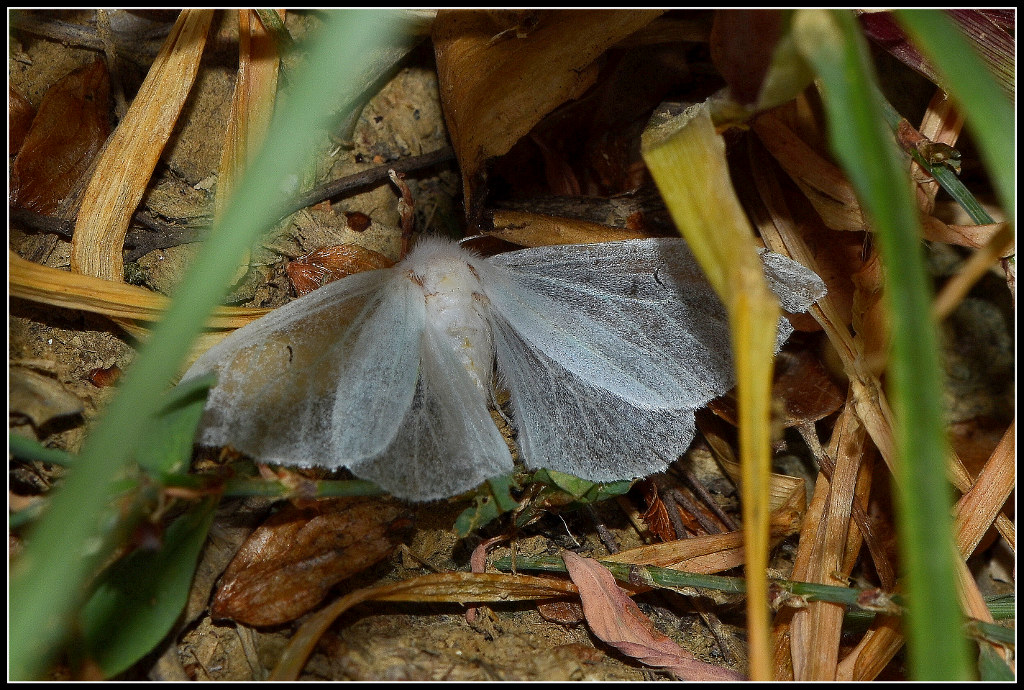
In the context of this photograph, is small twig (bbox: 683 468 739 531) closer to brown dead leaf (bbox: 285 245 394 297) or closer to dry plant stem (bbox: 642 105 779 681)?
dry plant stem (bbox: 642 105 779 681)

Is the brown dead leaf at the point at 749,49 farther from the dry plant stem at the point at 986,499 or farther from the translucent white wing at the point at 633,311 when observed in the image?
the dry plant stem at the point at 986,499

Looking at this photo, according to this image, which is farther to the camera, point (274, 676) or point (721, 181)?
point (274, 676)

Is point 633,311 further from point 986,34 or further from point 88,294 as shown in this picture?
point 88,294

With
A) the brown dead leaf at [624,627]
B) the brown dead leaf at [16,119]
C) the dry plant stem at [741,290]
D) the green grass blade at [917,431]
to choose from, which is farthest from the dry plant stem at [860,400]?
the brown dead leaf at [16,119]

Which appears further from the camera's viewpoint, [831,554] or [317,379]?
[831,554]

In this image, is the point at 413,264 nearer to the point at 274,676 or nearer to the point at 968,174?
the point at 274,676

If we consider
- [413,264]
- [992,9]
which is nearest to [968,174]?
[992,9]

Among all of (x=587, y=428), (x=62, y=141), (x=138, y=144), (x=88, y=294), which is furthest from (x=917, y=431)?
(x=62, y=141)
